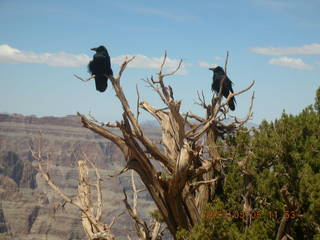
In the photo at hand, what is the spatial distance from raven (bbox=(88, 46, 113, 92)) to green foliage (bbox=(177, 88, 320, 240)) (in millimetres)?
4011

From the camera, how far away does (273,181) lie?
10.2 m

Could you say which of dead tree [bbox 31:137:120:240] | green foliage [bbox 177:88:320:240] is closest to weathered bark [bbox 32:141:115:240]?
dead tree [bbox 31:137:120:240]

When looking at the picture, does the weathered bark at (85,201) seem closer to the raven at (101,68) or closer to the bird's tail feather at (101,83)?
the bird's tail feather at (101,83)

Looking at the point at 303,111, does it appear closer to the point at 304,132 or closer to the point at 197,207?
the point at 304,132

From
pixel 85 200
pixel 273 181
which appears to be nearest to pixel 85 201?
pixel 85 200

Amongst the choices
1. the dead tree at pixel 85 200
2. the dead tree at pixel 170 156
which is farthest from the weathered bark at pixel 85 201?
the dead tree at pixel 170 156

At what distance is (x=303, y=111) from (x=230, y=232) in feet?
14.3

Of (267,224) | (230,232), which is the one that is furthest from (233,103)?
(230,232)

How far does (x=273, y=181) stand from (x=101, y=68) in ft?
17.4

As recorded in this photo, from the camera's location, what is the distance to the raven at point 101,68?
38.8 ft

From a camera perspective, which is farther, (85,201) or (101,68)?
(101,68)

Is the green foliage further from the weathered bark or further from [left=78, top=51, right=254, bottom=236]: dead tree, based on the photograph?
the weathered bark

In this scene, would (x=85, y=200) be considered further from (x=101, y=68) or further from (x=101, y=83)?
(x=101, y=68)

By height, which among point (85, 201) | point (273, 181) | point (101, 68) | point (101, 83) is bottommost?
point (85, 201)
